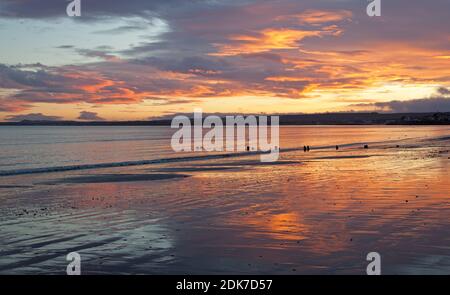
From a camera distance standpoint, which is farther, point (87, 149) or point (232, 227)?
point (87, 149)

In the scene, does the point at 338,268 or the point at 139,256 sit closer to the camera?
the point at 338,268

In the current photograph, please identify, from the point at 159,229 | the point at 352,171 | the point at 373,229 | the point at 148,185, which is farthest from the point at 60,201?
the point at 352,171

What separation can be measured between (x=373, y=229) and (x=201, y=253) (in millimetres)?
5174

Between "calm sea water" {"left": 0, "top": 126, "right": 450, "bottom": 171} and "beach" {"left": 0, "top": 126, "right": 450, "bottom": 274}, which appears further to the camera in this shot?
"calm sea water" {"left": 0, "top": 126, "right": 450, "bottom": 171}

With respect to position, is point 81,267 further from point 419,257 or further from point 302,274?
point 419,257

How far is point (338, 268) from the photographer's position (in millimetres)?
10984

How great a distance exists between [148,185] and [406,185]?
41.7 feet

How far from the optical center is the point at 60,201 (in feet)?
73.5

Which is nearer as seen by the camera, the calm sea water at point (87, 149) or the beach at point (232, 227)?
the beach at point (232, 227)
